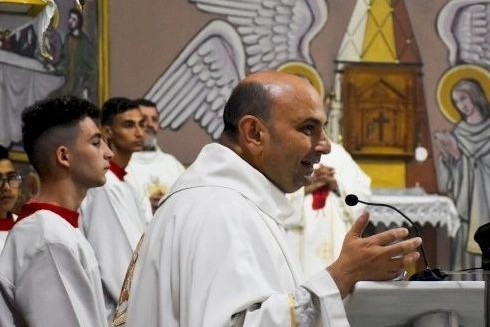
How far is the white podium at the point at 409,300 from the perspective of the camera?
282 cm

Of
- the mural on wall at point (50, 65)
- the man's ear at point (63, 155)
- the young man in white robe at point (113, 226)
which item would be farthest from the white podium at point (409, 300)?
the mural on wall at point (50, 65)

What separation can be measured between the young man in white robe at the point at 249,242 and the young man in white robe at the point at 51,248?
0.91 m

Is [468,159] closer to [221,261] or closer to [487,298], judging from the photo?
[221,261]

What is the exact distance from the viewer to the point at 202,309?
2.95 m

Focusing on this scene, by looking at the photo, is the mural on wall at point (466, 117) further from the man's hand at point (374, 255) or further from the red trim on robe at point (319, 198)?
the man's hand at point (374, 255)

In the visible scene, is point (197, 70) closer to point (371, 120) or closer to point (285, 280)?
point (371, 120)

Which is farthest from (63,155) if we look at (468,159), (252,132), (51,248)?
(468,159)

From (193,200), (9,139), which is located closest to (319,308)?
(193,200)

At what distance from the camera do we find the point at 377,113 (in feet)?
36.3

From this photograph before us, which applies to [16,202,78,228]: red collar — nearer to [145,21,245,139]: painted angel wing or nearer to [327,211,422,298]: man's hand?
[327,211,422,298]: man's hand

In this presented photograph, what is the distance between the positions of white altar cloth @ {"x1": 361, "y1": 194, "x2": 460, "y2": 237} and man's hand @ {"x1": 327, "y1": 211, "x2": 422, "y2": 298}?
7.25 meters

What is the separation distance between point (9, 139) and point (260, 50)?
2.53 m

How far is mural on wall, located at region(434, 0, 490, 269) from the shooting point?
440 inches

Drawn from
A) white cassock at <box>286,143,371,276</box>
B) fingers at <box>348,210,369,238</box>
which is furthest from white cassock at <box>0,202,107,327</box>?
white cassock at <box>286,143,371,276</box>
